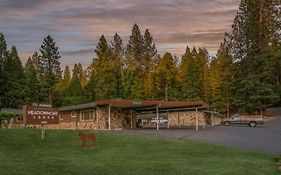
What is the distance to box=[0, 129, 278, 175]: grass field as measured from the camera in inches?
569

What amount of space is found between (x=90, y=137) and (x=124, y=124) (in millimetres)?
25190

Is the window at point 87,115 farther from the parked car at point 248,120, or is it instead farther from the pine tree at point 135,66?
the pine tree at point 135,66

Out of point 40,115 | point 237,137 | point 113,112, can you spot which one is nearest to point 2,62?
point 113,112

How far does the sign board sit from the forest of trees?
39.8 meters

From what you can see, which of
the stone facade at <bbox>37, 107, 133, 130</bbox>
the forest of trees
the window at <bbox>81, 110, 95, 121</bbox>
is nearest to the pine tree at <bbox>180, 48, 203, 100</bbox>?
the forest of trees

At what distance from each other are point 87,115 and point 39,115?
19556 millimetres

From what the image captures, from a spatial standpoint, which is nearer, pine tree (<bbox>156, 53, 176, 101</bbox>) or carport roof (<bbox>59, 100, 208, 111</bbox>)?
carport roof (<bbox>59, 100, 208, 111</bbox>)

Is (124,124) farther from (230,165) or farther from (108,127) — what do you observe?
(230,165)

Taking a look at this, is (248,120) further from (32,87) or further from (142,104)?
(32,87)

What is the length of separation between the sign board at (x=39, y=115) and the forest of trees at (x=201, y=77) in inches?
1567

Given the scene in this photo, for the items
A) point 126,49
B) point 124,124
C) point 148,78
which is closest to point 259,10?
point 148,78

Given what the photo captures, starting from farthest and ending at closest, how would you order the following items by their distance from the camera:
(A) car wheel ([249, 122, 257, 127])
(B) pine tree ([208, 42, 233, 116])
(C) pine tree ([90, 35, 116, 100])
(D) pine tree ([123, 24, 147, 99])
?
(B) pine tree ([208, 42, 233, 116]) < (D) pine tree ([123, 24, 147, 99]) < (C) pine tree ([90, 35, 116, 100]) < (A) car wheel ([249, 122, 257, 127])

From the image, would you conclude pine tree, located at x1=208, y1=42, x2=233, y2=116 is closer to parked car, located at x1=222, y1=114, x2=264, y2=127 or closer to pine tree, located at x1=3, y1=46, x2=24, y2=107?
parked car, located at x1=222, y1=114, x2=264, y2=127

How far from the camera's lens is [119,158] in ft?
58.9
